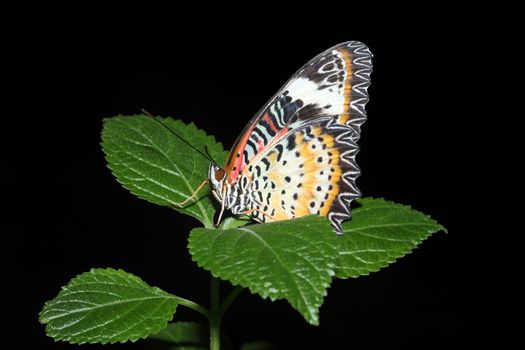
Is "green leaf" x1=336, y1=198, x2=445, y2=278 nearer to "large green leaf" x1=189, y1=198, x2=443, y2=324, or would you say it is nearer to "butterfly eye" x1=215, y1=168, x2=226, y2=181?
"large green leaf" x1=189, y1=198, x2=443, y2=324

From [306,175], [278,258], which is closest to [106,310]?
[278,258]

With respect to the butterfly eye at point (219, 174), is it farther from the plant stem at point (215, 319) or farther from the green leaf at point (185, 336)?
the green leaf at point (185, 336)

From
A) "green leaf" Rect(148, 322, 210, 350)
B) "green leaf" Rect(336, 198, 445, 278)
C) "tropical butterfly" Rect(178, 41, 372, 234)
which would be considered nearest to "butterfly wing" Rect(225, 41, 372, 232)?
"tropical butterfly" Rect(178, 41, 372, 234)

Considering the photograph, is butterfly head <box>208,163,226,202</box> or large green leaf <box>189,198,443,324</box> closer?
large green leaf <box>189,198,443,324</box>

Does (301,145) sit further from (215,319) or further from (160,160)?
(215,319)

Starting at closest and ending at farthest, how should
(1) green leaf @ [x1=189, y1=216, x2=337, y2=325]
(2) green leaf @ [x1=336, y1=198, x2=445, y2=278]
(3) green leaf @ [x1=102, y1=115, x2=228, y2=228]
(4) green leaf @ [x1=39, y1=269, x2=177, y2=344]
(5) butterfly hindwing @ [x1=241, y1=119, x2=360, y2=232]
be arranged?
1. (1) green leaf @ [x1=189, y1=216, x2=337, y2=325]
2. (4) green leaf @ [x1=39, y1=269, x2=177, y2=344]
3. (2) green leaf @ [x1=336, y1=198, x2=445, y2=278]
4. (5) butterfly hindwing @ [x1=241, y1=119, x2=360, y2=232]
5. (3) green leaf @ [x1=102, y1=115, x2=228, y2=228]

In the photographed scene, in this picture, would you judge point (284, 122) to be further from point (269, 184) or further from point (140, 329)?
point (140, 329)

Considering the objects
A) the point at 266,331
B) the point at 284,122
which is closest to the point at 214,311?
the point at 284,122

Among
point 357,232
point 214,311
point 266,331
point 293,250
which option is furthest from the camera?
point 266,331
